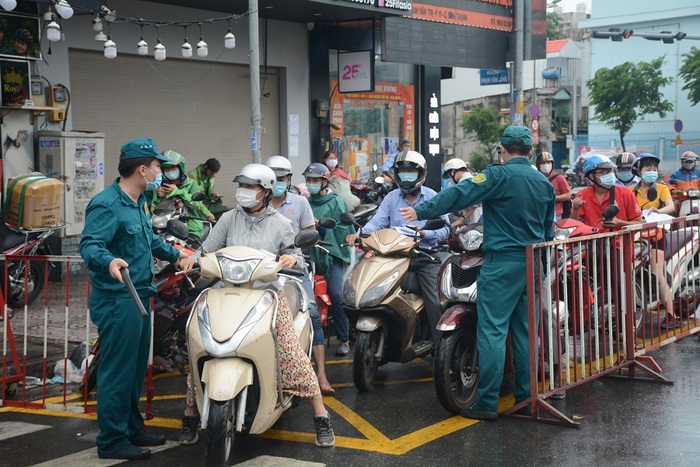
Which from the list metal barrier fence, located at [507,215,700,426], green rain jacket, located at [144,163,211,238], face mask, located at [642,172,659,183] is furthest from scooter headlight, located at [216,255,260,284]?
face mask, located at [642,172,659,183]

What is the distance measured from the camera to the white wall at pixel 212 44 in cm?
1418

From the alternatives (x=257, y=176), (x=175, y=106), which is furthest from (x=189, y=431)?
(x=175, y=106)

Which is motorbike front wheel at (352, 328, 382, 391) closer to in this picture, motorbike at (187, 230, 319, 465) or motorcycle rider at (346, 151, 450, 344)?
motorcycle rider at (346, 151, 450, 344)

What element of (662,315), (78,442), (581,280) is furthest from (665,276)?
(78,442)

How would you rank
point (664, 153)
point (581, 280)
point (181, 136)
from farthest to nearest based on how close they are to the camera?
point (664, 153), point (181, 136), point (581, 280)

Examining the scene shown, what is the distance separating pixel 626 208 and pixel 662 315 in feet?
3.78

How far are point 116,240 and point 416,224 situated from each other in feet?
10.3

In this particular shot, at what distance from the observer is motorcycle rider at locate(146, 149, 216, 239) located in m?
9.73

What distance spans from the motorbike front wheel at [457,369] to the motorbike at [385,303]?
696mm

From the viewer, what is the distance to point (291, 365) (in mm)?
5816

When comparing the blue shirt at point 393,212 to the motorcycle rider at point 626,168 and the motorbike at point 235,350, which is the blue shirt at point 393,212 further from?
the motorcycle rider at point 626,168

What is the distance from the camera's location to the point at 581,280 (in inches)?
277

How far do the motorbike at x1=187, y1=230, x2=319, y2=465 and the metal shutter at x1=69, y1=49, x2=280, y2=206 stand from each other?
9.73m

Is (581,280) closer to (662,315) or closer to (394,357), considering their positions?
(394,357)
